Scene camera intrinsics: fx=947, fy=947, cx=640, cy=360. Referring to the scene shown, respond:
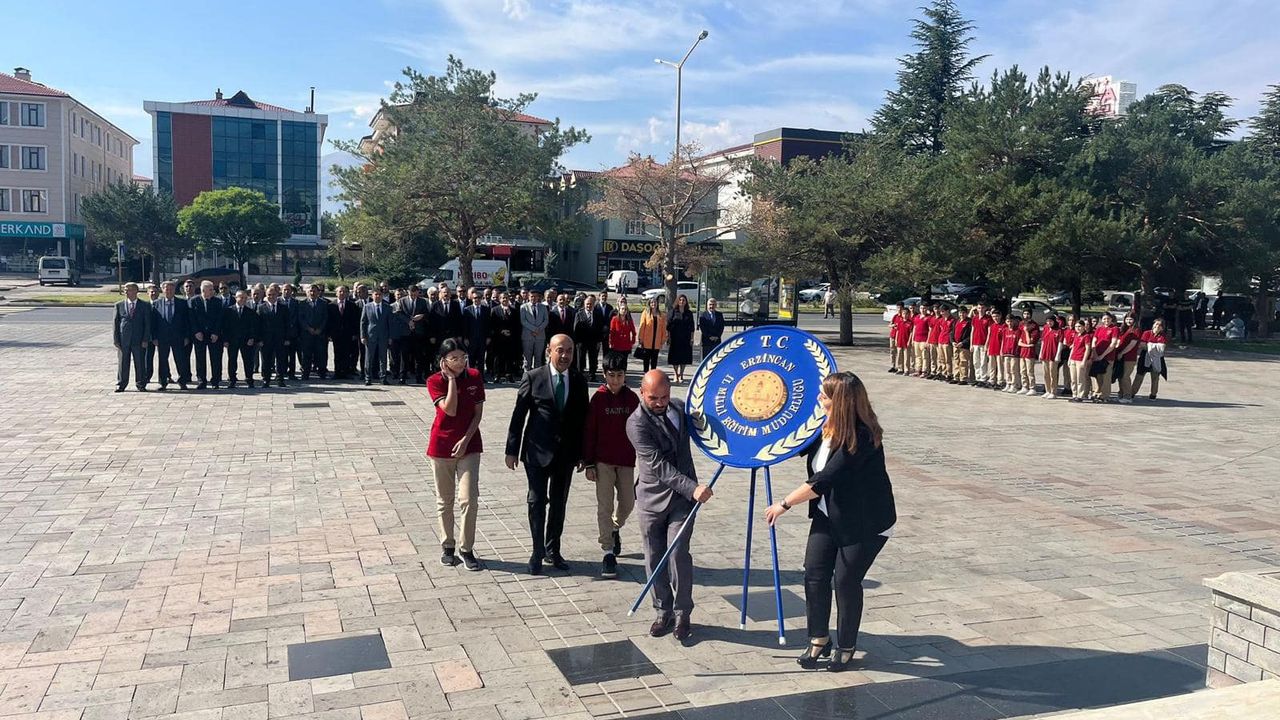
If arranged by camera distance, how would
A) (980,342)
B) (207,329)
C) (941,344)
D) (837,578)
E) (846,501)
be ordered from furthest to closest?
1. (941,344)
2. (980,342)
3. (207,329)
4. (837,578)
5. (846,501)

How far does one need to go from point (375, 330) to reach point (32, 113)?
65.9 m

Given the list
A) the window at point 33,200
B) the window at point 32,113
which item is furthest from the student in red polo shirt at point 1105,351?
the window at point 32,113

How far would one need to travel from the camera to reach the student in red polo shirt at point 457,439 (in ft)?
23.1

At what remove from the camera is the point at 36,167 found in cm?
6869

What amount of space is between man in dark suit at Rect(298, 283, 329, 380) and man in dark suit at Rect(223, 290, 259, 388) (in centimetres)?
90

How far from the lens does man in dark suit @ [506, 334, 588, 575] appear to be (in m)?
6.93

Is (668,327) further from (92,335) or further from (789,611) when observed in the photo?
(92,335)

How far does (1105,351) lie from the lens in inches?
708

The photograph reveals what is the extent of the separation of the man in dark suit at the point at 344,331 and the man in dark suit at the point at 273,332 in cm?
89

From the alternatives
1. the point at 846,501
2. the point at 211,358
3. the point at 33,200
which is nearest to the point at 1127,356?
the point at 846,501

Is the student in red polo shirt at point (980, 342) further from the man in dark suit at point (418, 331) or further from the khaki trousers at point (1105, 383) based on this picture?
the man in dark suit at point (418, 331)

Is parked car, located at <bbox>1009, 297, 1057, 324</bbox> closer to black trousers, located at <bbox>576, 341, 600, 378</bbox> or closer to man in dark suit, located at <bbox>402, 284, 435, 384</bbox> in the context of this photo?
black trousers, located at <bbox>576, 341, 600, 378</bbox>

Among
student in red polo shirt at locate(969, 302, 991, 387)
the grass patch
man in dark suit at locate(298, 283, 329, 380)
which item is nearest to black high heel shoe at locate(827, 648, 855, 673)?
man in dark suit at locate(298, 283, 329, 380)

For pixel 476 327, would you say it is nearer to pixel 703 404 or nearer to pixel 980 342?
pixel 980 342
